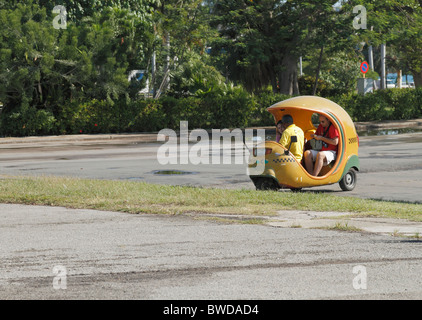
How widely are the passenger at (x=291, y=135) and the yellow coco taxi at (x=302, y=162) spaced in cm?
13

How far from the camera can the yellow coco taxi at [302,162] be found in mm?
12227

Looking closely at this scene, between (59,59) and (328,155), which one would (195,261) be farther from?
(59,59)

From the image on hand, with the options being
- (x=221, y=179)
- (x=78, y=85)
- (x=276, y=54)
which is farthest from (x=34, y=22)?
(x=221, y=179)

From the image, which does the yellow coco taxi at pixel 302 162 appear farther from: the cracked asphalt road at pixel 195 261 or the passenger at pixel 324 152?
the cracked asphalt road at pixel 195 261

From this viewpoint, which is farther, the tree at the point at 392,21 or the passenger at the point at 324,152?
the tree at the point at 392,21

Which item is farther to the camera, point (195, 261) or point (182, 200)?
point (182, 200)

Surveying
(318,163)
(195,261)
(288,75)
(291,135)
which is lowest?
(195,261)

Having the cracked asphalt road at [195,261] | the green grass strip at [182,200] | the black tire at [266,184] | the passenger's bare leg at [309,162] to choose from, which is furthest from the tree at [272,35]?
the cracked asphalt road at [195,261]

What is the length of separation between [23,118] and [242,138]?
9.07 m

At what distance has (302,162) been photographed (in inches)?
506

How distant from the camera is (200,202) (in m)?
11.0

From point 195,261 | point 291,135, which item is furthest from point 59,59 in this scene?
point 195,261

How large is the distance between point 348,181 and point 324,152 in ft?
2.73

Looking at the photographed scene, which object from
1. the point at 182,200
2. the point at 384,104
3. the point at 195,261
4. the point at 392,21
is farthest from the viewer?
the point at 384,104
